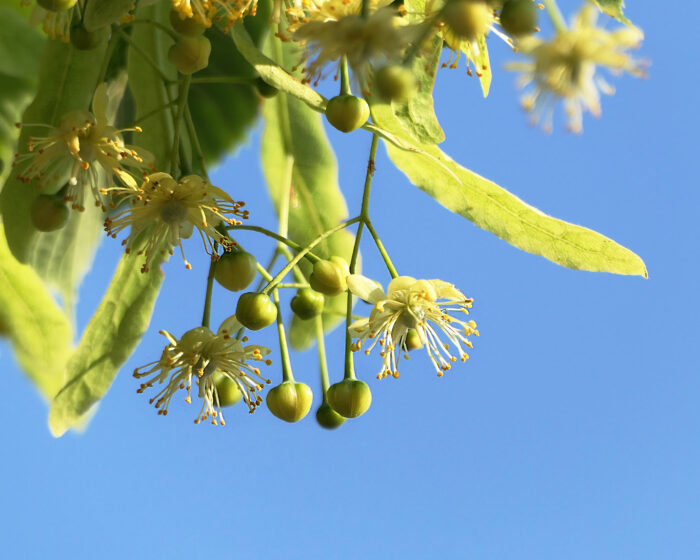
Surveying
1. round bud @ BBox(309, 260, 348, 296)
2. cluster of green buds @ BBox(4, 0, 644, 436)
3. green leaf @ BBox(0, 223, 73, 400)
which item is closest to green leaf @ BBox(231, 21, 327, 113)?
cluster of green buds @ BBox(4, 0, 644, 436)

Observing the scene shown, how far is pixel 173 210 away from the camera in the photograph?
3.08 feet

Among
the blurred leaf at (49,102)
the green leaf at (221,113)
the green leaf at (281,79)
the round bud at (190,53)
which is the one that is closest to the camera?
the green leaf at (281,79)

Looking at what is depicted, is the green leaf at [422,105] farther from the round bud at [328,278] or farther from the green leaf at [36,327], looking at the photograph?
the green leaf at [36,327]

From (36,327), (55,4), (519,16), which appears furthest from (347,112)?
(36,327)

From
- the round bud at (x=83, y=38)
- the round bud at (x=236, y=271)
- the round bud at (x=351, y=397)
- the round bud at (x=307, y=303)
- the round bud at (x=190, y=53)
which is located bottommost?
the round bud at (x=351, y=397)

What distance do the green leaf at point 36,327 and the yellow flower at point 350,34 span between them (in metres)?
0.52

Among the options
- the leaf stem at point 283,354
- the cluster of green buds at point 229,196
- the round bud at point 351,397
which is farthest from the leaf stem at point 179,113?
the round bud at point 351,397

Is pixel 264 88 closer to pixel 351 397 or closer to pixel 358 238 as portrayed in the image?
pixel 358 238

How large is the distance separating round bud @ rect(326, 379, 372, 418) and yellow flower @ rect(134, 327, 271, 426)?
88 mm

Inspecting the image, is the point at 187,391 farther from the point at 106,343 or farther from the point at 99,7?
the point at 99,7

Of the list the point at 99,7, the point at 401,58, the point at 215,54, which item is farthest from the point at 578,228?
the point at 215,54

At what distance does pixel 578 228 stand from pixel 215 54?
608mm

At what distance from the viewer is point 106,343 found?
3.52ft

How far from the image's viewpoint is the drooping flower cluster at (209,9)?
832mm
